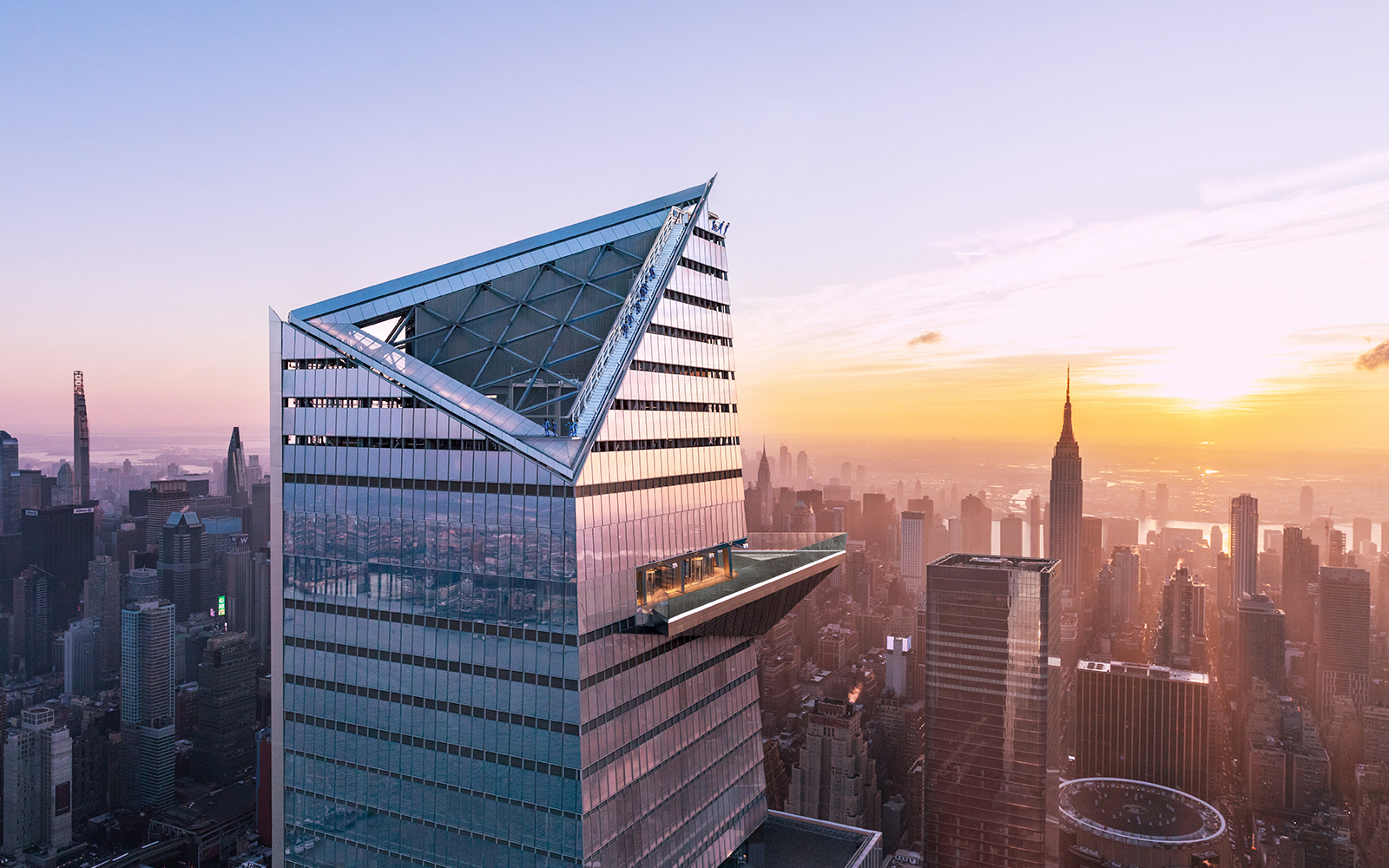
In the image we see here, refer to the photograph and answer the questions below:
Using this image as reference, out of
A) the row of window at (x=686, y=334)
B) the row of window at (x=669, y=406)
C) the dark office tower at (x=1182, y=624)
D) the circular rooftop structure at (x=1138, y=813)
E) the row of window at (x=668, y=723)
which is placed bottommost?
the circular rooftop structure at (x=1138, y=813)

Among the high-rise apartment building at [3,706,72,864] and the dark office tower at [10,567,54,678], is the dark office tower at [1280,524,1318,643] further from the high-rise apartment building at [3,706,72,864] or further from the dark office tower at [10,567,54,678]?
the dark office tower at [10,567,54,678]

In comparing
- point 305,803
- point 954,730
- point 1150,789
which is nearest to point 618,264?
point 305,803

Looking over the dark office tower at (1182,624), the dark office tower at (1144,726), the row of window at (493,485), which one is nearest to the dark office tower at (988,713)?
the dark office tower at (1144,726)

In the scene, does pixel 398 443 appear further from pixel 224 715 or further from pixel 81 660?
pixel 81 660

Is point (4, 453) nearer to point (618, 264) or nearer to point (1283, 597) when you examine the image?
point (618, 264)

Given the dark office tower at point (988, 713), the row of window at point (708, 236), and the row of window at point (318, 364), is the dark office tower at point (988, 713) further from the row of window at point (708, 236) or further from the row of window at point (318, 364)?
the row of window at point (318, 364)

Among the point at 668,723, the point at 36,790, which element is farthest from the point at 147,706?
the point at 668,723

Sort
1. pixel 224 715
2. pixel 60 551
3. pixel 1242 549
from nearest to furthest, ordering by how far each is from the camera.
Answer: pixel 224 715 → pixel 60 551 → pixel 1242 549
